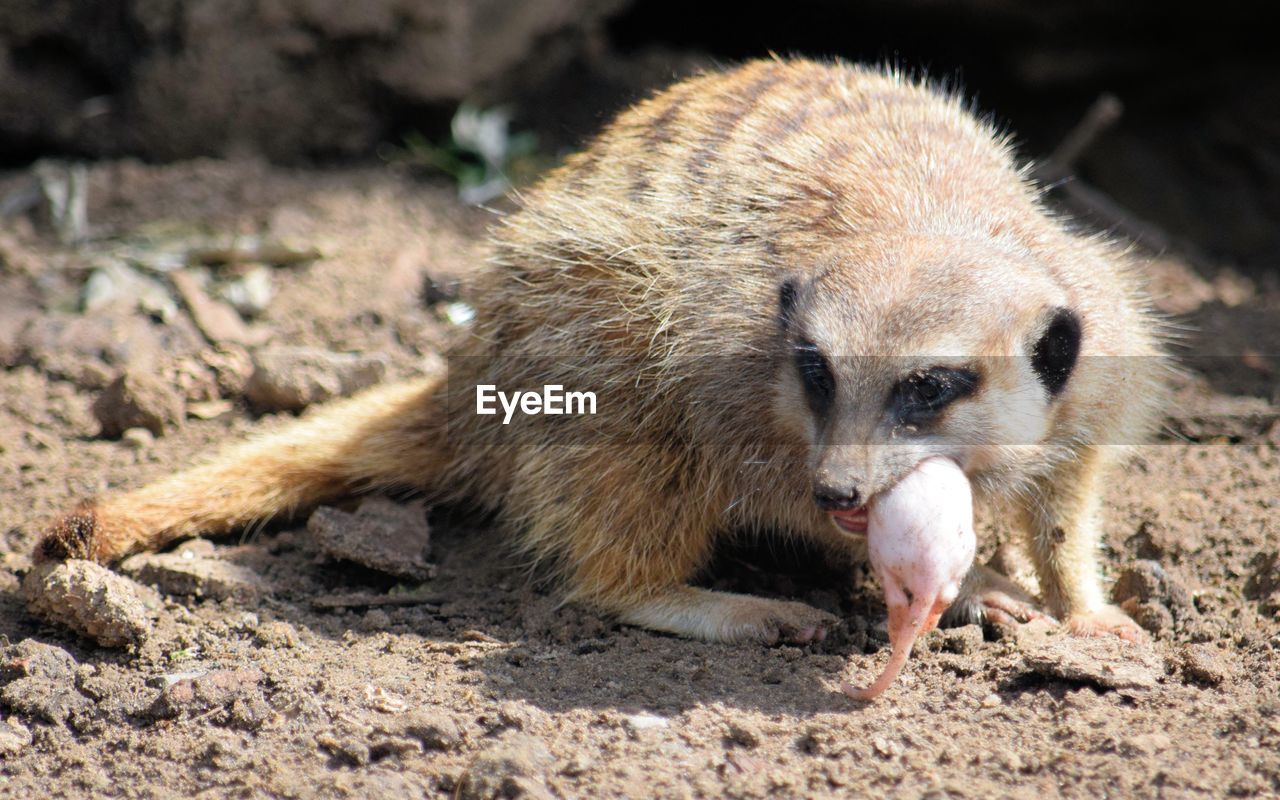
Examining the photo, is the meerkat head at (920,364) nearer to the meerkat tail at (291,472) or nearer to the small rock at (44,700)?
the meerkat tail at (291,472)

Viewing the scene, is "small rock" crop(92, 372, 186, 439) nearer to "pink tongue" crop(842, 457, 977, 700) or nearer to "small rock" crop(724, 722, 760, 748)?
"small rock" crop(724, 722, 760, 748)

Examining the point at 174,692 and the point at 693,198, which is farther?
the point at 693,198

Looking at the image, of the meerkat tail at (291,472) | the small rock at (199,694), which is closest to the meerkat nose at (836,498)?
the small rock at (199,694)

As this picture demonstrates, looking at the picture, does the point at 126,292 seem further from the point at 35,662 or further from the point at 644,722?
the point at 644,722

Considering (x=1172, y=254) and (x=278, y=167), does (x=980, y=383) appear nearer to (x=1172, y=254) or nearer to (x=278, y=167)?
(x=1172, y=254)

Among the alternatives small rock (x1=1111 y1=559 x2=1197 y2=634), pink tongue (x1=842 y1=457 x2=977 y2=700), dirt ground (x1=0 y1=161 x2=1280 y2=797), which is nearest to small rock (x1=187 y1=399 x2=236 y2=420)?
dirt ground (x1=0 y1=161 x2=1280 y2=797)

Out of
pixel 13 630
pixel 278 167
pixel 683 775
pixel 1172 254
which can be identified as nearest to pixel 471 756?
pixel 683 775

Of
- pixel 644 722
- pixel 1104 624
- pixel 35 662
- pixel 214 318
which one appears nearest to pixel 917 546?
pixel 644 722
